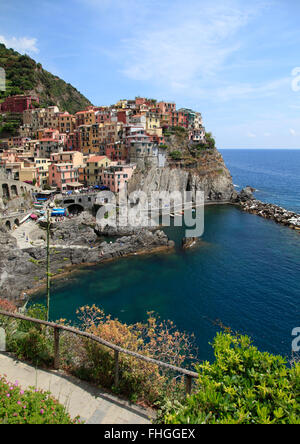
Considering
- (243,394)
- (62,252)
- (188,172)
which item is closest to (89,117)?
(188,172)

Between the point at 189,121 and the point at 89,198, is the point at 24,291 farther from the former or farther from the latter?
the point at 189,121

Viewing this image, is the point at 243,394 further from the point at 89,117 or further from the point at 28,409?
the point at 89,117

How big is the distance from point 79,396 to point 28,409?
1.82m

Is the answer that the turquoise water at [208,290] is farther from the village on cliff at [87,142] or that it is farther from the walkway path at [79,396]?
the village on cliff at [87,142]

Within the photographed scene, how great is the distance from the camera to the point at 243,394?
203 inches

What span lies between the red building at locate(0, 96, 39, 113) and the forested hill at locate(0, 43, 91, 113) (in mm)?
7465

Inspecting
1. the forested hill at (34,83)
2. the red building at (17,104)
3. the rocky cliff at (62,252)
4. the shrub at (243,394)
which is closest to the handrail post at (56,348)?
the shrub at (243,394)

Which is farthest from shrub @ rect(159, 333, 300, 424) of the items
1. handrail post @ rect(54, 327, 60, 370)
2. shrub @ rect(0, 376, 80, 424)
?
handrail post @ rect(54, 327, 60, 370)

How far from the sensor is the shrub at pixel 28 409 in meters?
4.93

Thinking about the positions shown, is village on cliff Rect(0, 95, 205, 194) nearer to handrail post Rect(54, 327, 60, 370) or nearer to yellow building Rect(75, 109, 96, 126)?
yellow building Rect(75, 109, 96, 126)

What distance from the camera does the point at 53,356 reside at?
26.3 feet

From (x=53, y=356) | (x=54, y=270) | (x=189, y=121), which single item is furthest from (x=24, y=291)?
(x=189, y=121)

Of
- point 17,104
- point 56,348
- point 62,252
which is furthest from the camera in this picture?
point 17,104
